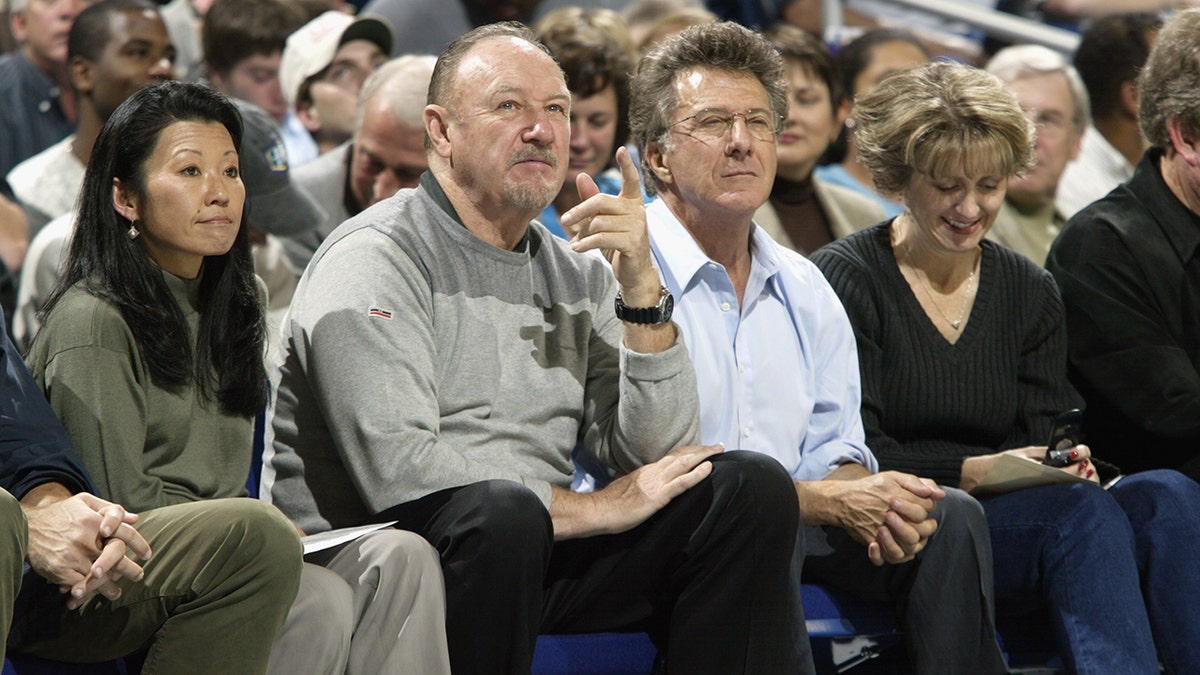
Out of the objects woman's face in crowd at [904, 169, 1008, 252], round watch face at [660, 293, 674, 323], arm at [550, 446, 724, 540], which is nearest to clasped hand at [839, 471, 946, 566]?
arm at [550, 446, 724, 540]

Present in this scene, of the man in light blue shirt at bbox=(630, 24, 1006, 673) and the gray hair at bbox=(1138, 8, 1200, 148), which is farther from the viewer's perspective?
the gray hair at bbox=(1138, 8, 1200, 148)

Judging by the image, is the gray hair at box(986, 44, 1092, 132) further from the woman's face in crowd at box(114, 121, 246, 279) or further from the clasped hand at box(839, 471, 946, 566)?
the woman's face in crowd at box(114, 121, 246, 279)

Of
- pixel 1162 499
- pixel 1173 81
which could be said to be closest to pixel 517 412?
pixel 1162 499

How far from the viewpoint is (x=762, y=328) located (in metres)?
2.91

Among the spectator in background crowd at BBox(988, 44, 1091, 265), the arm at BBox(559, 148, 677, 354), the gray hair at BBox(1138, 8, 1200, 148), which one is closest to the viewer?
the arm at BBox(559, 148, 677, 354)

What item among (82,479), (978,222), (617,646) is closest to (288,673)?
(82,479)

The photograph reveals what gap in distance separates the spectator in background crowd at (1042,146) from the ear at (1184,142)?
1.02 metres

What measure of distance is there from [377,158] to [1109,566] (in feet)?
6.43

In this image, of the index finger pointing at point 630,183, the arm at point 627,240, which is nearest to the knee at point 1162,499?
the arm at point 627,240

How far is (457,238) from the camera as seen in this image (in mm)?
2592

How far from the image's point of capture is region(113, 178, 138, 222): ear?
2.45m

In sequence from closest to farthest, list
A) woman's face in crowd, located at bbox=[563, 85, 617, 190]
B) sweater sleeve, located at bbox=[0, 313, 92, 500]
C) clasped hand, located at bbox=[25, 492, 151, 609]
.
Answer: clasped hand, located at bbox=[25, 492, 151, 609] → sweater sleeve, located at bbox=[0, 313, 92, 500] → woman's face in crowd, located at bbox=[563, 85, 617, 190]

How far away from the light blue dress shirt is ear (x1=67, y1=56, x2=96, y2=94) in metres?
1.86

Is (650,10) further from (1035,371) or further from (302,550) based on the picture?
(302,550)
